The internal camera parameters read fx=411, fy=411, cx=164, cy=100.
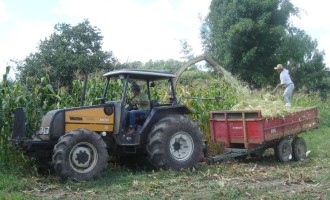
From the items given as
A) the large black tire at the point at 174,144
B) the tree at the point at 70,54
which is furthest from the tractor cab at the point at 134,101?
the tree at the point at 70,54

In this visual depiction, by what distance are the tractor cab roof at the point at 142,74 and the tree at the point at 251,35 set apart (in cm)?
1798

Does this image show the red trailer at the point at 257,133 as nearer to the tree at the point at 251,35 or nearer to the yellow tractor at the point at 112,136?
the yellow tractor at the point at 112,136

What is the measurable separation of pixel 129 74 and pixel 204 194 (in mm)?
3220

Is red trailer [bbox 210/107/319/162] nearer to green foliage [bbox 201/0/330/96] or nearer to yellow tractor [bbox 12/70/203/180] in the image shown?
yellow tractor [bbox 12/70/203/180]

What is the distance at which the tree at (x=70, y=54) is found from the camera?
21688 mm

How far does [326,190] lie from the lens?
6.14 meters

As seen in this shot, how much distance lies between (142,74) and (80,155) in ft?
7.19

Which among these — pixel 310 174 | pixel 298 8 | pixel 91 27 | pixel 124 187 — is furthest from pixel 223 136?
pixel 298 8

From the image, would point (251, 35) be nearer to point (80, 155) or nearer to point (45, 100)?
point (45, 100)

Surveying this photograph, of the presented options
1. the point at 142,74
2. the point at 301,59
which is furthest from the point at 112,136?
the point at 301,59

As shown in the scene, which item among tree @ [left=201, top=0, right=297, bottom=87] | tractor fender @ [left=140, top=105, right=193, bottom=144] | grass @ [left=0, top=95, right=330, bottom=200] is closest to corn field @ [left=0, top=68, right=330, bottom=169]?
grass @ [left=0, top=95, right=330, bottom=200]

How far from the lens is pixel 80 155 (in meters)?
7.15

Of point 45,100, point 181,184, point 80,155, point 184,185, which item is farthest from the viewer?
point 45,100

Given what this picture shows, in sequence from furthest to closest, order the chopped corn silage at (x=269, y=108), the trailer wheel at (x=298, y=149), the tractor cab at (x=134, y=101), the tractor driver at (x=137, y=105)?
the trailer wheel at (x=298, y=149) → the chopped corn silage at (x=269, y=108) → the tractor driver at (x=137, y=105) → the tractor cab at (x=134, y=101)
